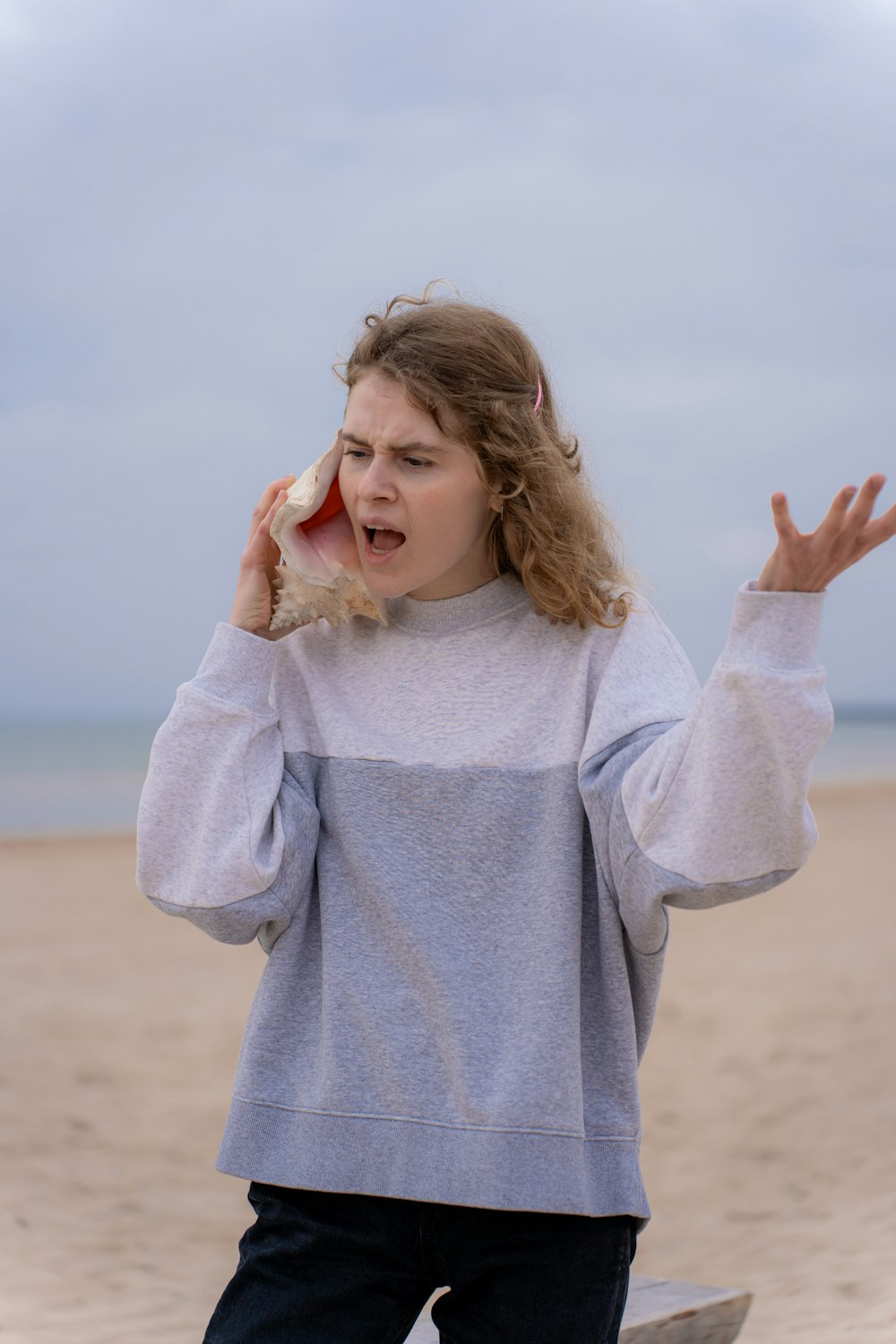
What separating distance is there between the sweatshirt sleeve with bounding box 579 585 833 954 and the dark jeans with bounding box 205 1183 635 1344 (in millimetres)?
415

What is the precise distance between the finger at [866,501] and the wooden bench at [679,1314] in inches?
71.8

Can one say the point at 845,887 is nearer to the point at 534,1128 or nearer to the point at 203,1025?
the point at 203,1025

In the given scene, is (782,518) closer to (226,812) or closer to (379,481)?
(379,481)

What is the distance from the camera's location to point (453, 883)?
6.31 ft

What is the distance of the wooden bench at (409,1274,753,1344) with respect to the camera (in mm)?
2744

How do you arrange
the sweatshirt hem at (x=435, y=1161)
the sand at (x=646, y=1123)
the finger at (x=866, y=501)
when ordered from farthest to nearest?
the sand at (x=646, y=1123) → the sweatshirt hem at (x=435, y=1161) → the finger at (x=866, y=501)

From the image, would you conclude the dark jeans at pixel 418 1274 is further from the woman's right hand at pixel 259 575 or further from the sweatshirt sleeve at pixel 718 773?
the woman's right hand at pixel 259 575

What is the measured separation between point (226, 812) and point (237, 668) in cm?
22

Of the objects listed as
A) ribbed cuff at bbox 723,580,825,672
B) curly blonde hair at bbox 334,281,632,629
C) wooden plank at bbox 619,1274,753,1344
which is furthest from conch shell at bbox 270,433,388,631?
wooden plank at bbox 619,1274,753,1344

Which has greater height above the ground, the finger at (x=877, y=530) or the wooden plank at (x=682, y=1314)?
the finger at (x=877, y=530)

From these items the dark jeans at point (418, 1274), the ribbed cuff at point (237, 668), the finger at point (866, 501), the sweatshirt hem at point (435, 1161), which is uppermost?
the finger at point (866, 501)

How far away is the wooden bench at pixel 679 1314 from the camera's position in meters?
2.74

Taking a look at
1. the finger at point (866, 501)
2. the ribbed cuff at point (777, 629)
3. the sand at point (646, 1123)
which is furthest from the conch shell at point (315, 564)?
the sand at point (646, 1123)

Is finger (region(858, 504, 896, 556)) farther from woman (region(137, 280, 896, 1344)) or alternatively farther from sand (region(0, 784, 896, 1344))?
sand (region(0, 784, 896, 1344))
